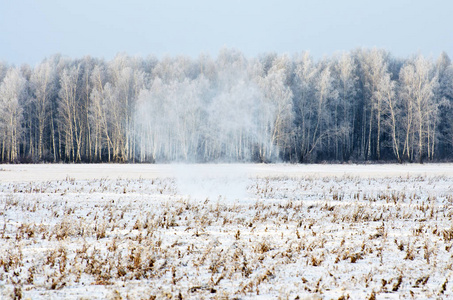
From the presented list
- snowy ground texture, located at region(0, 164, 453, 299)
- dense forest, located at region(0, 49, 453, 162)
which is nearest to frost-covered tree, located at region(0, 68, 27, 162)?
dense forest, located at region(0, 49, 453, 162)

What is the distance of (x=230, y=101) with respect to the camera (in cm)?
4231

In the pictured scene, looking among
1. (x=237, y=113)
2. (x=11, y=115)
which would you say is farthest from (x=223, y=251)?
(x=11, y=115)

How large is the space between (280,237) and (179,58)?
50056 millimetres

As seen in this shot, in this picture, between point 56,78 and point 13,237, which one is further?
point 56,78

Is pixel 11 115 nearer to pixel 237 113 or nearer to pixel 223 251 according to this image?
pixel 237 113

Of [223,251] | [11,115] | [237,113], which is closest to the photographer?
[223,251]

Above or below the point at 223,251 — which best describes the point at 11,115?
above

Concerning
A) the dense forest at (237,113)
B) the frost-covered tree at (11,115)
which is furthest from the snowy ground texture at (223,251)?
the frost-covered tree at (11,115)

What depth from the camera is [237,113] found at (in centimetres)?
4197

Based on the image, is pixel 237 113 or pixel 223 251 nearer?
pixel 223 251

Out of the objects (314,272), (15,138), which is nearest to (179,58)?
(15,138)

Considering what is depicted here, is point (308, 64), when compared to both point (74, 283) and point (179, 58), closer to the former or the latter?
point (179, 58)

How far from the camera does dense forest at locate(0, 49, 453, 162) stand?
136ft

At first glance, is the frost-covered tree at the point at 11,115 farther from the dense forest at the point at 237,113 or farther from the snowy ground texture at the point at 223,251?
the snowy ground texture at the point at 223,251
